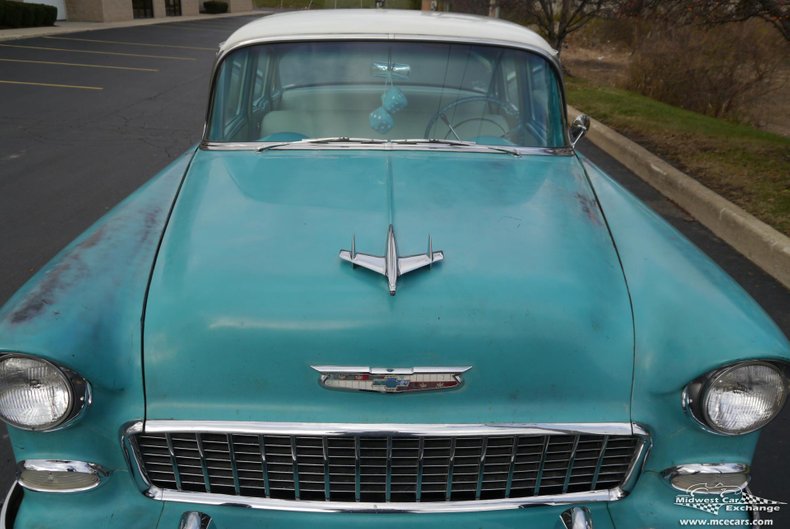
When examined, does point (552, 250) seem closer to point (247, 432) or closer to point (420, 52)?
point (247, 432)

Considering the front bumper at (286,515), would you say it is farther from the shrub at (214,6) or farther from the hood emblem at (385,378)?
the shrub at (214,6)

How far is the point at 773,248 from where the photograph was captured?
5020 millimetres

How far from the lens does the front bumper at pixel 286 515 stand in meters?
1.82

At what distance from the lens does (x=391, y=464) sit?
5.96ft

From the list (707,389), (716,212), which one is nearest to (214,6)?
(716,212)

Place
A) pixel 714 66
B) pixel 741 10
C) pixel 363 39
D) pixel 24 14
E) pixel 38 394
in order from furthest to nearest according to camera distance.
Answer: pixel 24 14
pixel 714 66
pixel 741 10
pixel 363 39
pixel 38 394

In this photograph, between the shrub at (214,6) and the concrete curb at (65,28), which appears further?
the shrub at (214,6)

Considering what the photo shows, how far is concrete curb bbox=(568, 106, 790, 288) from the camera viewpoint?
502cm

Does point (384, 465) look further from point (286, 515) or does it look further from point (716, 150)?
point (716, 150)

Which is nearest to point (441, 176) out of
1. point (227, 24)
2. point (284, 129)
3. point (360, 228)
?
point (360, 228)

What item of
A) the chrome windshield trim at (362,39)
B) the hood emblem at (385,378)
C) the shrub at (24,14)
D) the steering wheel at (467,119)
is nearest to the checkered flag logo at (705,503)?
the hood emblem at (385,378)

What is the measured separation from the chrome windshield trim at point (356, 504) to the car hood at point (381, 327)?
0.77ft

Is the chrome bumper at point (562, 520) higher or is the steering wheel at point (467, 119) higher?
the steering wheel at point (467, 119)

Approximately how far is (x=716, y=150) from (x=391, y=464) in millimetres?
7494
